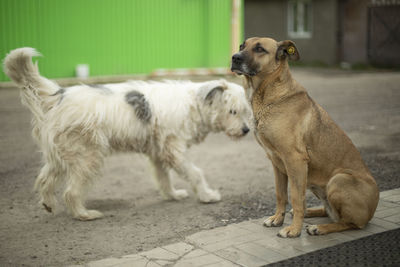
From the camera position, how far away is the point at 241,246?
4.27m

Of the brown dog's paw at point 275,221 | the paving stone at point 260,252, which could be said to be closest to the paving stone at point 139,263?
the paving stone at point 260,252

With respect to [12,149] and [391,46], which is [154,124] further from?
[391,46]

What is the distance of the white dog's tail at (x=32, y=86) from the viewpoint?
5.37 m

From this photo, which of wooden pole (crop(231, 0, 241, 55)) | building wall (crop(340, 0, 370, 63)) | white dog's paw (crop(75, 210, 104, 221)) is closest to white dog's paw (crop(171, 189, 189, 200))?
white dog's paw (crop(75, 210, 104, 221))

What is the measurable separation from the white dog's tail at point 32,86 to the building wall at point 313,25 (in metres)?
21.8

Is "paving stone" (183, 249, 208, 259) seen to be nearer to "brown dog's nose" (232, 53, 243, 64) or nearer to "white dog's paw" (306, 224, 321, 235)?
"white dog's paw" (306, 224, 321, 235)

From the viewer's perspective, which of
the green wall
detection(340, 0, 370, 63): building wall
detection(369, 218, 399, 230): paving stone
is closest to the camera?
detection(369, 218, 399, 230): paving stone

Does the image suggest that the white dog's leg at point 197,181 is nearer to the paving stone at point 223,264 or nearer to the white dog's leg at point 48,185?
the white dog's leg at point 48,185

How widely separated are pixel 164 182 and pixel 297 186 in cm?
229

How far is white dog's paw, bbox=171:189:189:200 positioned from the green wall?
33.2 feet

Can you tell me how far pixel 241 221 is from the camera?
5.23 meters

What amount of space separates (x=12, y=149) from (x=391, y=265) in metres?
6.68

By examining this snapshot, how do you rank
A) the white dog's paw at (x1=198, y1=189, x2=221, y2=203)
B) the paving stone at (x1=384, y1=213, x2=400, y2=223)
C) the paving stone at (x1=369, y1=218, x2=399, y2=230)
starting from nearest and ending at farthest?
the paving stone at (x1=369, y1=218, x2=399, y2=230) → the paving stone at (x1=384, y1=213, x2=400, y2=223) → the white dog's paw at (x1=198, y1=189, x2=221, y2=203)

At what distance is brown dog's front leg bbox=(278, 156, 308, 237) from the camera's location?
4.37 m
